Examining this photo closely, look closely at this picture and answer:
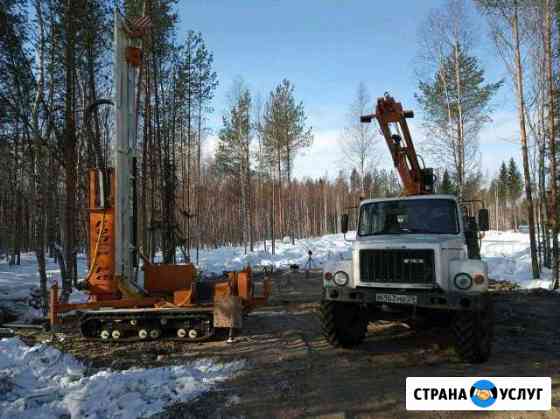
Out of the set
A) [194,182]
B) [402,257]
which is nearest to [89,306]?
[402,257]

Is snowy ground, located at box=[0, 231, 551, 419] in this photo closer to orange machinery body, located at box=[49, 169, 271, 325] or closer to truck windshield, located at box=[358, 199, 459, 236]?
orange machinery body, located at box=[49, 169, 271, 325]

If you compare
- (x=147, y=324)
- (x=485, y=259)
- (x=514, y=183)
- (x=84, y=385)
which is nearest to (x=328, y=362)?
(x=84, y=385)

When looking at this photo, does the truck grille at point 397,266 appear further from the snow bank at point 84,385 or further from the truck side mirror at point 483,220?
the snow bank at point 84,385

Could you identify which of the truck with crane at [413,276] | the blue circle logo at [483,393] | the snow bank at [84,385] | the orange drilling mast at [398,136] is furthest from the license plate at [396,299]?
the orange drilling mast at [398,136]

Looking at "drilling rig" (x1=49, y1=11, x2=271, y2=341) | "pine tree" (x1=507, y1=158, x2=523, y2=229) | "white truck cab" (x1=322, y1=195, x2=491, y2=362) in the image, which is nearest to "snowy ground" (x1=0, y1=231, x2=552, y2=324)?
"white truck cab" (x1=322, y1=195, x2=491, y2=362)

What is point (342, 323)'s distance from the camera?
6.39 meters

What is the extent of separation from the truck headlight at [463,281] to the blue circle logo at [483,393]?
4.06 feet

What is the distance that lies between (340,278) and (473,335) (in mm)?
2002

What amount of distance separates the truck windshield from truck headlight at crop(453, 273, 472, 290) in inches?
42.1

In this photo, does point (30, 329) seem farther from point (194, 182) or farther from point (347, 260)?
point (194, 182)

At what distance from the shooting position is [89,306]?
267 inches

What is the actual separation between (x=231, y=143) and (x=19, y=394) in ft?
88.5

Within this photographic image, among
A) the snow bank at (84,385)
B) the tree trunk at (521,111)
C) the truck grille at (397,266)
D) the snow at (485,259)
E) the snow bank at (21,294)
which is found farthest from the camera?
the snow at (485,259)

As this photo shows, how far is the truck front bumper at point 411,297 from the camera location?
5.23 meters
